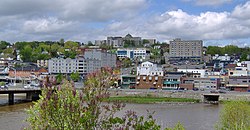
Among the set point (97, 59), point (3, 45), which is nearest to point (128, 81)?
point (97, 59)

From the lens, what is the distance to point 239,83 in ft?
192

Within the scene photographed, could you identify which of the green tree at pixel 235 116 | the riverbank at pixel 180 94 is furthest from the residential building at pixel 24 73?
the green tree at pixel 235 116

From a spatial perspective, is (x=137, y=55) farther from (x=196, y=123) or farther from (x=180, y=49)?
(x=196, y=123)

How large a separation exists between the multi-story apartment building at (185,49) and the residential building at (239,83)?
52.7 metres

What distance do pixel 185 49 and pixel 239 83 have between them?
58791mm

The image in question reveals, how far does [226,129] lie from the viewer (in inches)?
677

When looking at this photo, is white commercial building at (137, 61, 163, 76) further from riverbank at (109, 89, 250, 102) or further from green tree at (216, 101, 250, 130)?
green tree at (216, 101, 250, 130)

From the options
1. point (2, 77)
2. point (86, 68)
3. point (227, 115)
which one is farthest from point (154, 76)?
point (227, 115)

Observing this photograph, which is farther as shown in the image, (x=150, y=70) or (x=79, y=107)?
(x=150, y=70)

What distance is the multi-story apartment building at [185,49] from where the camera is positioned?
4510 inches

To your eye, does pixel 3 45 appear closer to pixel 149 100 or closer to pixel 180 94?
pixel 180 94

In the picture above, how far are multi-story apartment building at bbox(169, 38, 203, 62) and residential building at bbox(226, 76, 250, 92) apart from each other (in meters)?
52.7

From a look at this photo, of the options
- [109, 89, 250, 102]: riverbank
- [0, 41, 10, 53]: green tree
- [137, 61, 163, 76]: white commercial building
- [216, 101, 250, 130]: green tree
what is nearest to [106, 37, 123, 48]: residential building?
[0, 41, 10, 53]: green tree

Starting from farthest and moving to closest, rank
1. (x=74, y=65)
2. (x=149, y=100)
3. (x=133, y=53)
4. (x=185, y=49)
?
(x=185, y=49) < (x=133, y=53) < (x=74, y=65) < (x=149, y=100)
